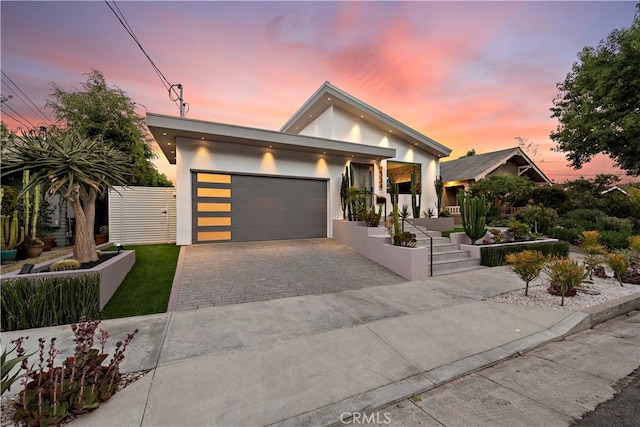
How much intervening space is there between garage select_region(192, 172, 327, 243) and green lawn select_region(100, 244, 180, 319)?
5.85 ft

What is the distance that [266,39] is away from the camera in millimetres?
9719

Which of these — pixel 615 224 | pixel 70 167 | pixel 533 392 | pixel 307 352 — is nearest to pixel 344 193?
pixel 307 352

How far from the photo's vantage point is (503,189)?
1555cm

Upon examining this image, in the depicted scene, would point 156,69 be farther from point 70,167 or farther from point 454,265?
point 454,265

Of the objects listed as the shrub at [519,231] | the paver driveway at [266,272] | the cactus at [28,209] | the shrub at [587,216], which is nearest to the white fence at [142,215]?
the cactus at [28,209]

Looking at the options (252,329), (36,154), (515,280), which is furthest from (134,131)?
(515,280)

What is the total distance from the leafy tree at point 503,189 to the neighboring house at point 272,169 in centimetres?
652

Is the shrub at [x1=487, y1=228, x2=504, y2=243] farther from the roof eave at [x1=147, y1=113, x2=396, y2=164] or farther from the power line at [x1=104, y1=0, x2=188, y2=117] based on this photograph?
the power line at [x1=104, y1=0, x2=188, y2=117]

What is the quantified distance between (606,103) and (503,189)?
246 inches

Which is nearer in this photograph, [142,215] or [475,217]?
[475,217]

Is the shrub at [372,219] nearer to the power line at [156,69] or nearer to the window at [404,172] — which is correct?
the window at [404,172]

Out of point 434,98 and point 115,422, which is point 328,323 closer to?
point 115,422

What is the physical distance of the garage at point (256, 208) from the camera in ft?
30.5

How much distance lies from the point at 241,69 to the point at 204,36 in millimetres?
2173
